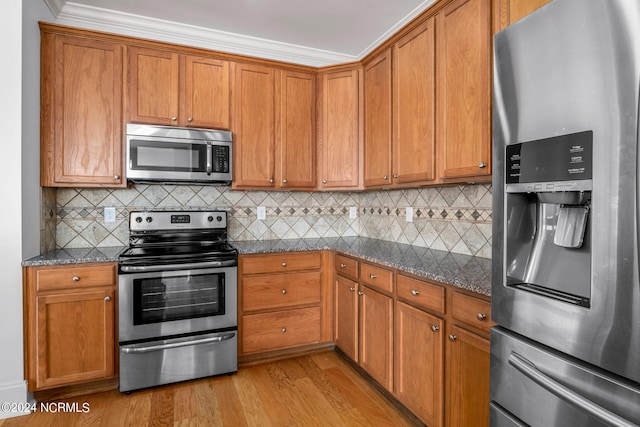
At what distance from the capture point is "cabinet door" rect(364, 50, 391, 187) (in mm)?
2670

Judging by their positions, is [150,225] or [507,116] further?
[150,225]

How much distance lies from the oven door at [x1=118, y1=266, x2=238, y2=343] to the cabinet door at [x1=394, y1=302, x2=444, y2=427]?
1224 millimetres

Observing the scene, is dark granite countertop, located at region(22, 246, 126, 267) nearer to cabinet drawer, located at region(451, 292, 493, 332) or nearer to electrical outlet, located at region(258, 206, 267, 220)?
electrical outlet, located at region(258, 206, 267, 220)

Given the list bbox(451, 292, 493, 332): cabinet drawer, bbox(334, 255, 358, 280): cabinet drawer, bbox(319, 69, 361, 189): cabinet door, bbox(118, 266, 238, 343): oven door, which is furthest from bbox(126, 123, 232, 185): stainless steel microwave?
bbox(451, 292, 493, 332): cabinet drawer

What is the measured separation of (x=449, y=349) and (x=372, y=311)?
714 mm

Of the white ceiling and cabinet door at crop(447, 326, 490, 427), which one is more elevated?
the white ceiling

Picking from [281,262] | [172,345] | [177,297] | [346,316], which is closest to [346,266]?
[346,316]

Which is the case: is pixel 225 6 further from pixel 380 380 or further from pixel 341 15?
pixel 380 380

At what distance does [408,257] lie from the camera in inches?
88.8

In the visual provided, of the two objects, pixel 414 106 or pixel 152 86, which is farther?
pixel 152 86

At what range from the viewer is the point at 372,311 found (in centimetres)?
234

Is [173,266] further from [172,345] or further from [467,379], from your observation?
[467,379]

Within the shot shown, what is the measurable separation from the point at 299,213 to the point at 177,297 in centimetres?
136

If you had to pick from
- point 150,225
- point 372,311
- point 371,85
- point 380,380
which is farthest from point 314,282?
point 371,85
